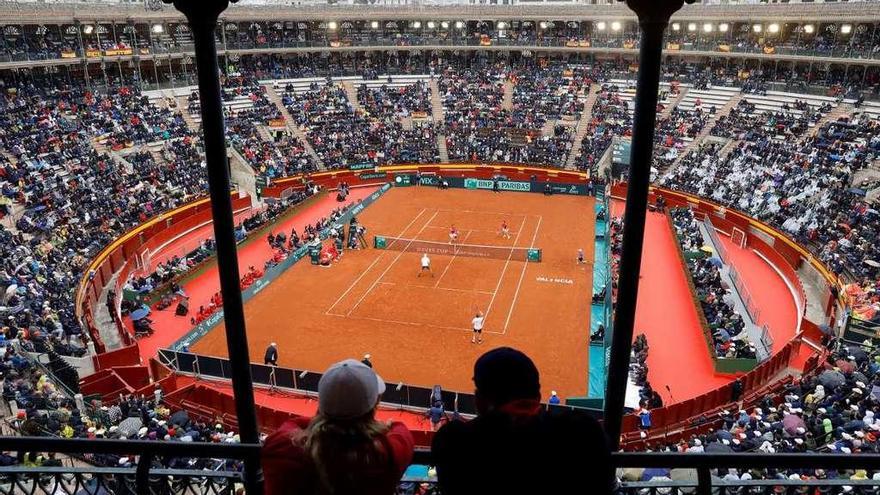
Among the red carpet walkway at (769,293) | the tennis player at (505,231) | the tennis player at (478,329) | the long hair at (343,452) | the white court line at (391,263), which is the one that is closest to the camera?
the long hair at (343,452)

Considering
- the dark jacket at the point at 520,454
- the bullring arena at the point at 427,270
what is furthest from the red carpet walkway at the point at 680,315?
the dark jacket at the point at 520,454

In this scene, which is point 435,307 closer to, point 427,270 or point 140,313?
point 427,270

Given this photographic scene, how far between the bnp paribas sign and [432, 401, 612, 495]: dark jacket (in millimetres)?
45144

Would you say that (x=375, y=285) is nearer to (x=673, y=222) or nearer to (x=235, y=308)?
(x=673, y=222)

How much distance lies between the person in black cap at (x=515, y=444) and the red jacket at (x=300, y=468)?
18cm

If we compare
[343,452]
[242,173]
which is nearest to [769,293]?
[343,452]

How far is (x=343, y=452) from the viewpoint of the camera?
287 centimetres

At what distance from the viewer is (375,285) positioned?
29500mm

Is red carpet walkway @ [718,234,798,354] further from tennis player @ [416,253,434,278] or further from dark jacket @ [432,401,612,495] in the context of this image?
dark jacket @ [432,401,612,495]

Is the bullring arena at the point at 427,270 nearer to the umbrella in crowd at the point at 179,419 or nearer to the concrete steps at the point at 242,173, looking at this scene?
→ the concrete steps at the point at 242,173

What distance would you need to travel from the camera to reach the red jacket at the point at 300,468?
2.93m

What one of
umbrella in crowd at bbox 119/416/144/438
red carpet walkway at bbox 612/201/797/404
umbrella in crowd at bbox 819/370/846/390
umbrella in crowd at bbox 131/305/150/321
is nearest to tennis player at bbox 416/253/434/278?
red carpet walkway at bbox 612/201/797/404

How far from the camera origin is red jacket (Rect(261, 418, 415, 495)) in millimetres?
2926

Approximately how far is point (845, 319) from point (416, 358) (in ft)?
48.1
